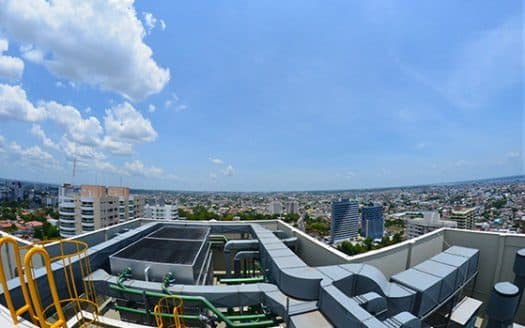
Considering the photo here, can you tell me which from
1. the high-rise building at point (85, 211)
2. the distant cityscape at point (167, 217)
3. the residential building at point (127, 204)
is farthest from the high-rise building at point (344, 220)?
the high-rise building at point (85, 211)

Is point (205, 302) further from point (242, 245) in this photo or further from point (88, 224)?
point (88, 224)

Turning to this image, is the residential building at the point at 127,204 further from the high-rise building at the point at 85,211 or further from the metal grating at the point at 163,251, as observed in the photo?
the metal grating at the point at 163,251

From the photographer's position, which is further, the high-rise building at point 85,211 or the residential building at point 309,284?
the high-rise building at point 85,211

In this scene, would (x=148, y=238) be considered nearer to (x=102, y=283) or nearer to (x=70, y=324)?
(x=102, y=283)

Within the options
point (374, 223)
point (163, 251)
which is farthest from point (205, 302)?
point (374, 223)

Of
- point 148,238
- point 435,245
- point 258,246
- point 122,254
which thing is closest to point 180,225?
point 148,238
